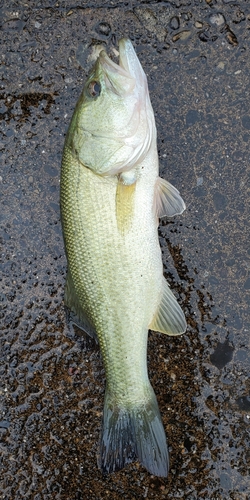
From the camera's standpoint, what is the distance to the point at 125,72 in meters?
2.54

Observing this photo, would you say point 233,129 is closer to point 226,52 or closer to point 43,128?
point 226,52

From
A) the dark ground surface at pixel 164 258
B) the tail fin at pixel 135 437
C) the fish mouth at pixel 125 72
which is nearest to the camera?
the fish mouth at pixel 125 72

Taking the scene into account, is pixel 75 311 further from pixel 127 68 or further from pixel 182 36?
pixel 182 36

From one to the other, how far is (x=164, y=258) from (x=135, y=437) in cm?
106

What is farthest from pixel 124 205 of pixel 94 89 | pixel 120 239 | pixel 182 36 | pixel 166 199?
pixel 182 36

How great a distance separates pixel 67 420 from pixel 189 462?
Answer: 0.79 metres

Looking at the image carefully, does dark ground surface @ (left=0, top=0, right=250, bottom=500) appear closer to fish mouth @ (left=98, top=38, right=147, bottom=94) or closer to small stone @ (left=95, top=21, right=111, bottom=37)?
small stone @ (left=95, top=21, right=111, bottom=37)

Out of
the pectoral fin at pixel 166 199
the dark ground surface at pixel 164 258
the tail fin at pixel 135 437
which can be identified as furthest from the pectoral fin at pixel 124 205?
the tail fin at pixel 135 437

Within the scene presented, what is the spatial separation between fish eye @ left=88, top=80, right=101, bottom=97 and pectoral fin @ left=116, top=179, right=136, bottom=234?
464 millimetres

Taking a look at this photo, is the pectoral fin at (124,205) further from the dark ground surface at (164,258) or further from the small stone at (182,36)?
the small stone at (182,36)

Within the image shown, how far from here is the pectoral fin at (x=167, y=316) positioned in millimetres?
2770

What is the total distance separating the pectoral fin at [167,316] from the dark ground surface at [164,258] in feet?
1.04

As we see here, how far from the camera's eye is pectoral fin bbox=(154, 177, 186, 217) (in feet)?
8.96

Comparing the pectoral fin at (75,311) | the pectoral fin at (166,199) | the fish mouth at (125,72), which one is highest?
the fish mouth at (125,72)
